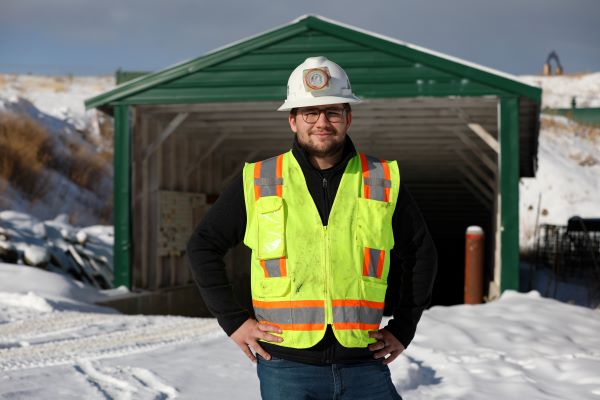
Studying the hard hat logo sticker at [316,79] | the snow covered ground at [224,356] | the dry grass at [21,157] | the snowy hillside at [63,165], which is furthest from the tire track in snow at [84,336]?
the dry grass at [21,157]

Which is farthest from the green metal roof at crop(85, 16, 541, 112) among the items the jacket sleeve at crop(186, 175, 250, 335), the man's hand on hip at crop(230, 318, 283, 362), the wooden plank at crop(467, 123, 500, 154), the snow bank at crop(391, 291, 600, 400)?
the man's hand on hip at crop(230, 318, 283, 362)

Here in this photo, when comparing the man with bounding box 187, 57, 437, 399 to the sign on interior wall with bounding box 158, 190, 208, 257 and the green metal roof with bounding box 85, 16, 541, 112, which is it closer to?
the green metal roof with bounding box 85, 16, 541, 112

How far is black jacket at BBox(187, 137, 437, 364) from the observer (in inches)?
106

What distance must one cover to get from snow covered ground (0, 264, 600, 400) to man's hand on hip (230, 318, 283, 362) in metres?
2.51

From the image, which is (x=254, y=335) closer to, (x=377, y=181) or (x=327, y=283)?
(x=327, y=283)

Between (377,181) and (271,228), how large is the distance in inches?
17.2

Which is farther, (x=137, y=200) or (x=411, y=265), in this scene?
(x=137, y=200)

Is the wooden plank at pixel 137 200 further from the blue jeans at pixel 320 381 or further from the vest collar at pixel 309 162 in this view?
the blue jeans at pixel 320 381

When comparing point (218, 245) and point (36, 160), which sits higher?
point (36, 160)

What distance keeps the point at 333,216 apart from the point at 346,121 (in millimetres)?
395

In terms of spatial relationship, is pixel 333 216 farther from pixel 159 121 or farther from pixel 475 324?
pixel 159 121

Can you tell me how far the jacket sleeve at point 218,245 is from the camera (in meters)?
2.70

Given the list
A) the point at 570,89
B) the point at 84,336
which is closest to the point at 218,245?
the point at 84,336

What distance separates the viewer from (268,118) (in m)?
13.8
